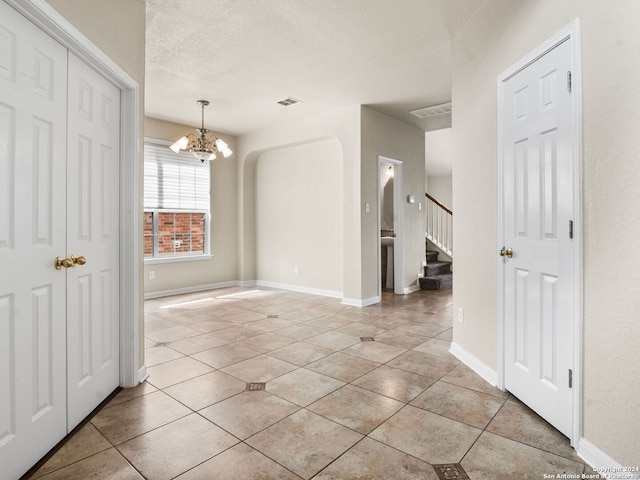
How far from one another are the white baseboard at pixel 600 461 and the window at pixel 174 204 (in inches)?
224

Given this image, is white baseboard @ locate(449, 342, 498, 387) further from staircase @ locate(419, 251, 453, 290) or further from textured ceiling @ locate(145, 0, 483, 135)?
staircase @ locate(419, 251, 453, 290)

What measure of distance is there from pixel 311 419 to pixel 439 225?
6169 mm

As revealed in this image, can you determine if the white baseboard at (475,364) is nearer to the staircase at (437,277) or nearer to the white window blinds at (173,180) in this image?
the staircase at (437,277)

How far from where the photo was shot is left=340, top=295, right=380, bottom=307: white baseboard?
5113 millimetres

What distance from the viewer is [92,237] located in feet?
7.09

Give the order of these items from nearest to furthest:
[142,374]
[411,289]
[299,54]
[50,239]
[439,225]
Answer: [50,239], [142,374], [299,54], [411,289], [439,225]

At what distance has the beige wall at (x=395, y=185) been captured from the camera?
518 centimetres

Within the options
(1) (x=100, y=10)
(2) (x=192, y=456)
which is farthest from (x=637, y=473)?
(1) (x=100, y=10)

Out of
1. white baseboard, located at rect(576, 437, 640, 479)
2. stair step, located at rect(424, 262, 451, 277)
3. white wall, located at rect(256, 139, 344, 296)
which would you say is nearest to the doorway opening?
stair step, located at rect(424, 262, 451, 277)

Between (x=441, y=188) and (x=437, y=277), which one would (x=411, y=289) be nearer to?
(x=437, y=277)

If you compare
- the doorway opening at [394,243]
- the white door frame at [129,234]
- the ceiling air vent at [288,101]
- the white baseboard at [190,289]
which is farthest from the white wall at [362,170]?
the white door frame at [129,234]

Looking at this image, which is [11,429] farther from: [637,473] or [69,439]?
[637,473]

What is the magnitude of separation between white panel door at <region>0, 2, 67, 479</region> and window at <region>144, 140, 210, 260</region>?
160 inches

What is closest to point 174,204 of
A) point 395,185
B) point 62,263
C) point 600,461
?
point 395,185
